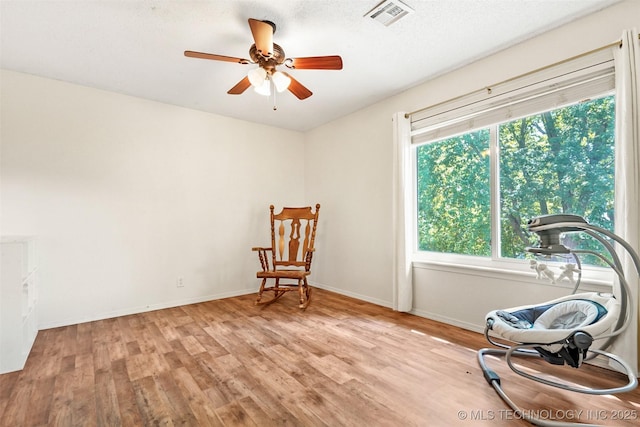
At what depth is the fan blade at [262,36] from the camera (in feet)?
5.72

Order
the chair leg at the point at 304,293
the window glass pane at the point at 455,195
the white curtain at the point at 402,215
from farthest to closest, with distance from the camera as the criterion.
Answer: the chair leg at the point at 304,293
the white curtain at the point at 402,215
the window glass pane at the point at 455,195

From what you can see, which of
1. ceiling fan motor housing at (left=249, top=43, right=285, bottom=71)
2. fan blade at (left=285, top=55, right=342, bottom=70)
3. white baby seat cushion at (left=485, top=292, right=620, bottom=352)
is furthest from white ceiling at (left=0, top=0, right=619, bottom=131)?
white baby seat cushion at (left=485, top=292, right=620, bottom=352)

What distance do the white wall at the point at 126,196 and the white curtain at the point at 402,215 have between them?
190 cm

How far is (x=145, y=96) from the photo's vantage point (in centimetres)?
313

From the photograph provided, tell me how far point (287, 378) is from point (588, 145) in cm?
258

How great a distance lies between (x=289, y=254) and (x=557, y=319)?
8.92ft

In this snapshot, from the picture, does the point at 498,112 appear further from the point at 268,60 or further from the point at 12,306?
the point at 12,306

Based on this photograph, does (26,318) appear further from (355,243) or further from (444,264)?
(444,264)

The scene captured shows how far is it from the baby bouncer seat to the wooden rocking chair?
2.01 m

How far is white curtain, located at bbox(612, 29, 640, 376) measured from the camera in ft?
5.51

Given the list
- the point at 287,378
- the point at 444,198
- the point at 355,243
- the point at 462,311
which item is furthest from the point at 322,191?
the point at 287,378

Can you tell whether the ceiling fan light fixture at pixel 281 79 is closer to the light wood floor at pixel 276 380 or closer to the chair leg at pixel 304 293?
the light wood floor at pixel 276 380

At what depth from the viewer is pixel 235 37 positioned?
215 cm

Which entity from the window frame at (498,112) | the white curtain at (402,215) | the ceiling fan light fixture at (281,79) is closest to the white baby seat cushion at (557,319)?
the window frame at (498,112)
